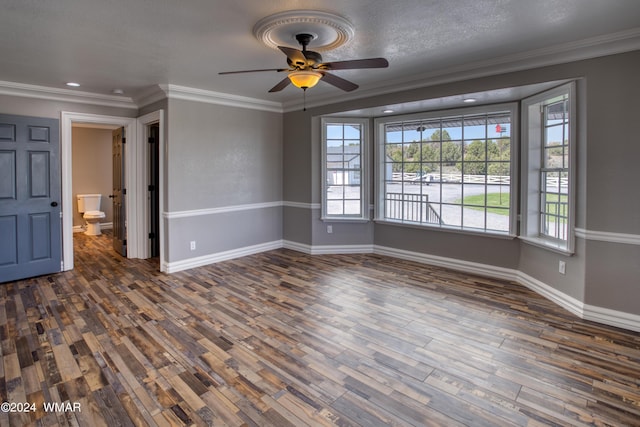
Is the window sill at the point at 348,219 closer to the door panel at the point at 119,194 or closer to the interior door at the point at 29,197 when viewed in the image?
the door panel at the point at 119,194

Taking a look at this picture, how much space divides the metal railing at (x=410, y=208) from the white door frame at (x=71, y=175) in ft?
13.2

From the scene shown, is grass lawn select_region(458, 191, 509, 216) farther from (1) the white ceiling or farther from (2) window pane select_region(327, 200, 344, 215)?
(2) window pane select_region(327, 200, 344, 215)

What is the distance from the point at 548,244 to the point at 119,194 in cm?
618

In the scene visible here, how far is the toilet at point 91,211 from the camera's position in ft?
24.9

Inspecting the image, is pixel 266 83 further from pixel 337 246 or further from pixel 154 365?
pixel 154 365

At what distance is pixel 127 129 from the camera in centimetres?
553

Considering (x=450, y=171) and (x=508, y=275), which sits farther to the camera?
(x=450, y=171)

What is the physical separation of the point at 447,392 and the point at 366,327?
3.31 feet

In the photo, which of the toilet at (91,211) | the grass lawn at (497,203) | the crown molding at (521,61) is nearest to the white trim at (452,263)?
the grass lawn at (497,203)

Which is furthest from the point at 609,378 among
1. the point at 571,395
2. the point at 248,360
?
the point at 248,360

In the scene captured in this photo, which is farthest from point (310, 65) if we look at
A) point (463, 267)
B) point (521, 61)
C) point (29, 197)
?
point (29, 197)

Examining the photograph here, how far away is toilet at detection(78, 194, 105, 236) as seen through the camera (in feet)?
24.9

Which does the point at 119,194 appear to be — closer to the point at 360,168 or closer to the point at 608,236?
the point at 360,168

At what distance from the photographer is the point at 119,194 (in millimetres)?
5863
